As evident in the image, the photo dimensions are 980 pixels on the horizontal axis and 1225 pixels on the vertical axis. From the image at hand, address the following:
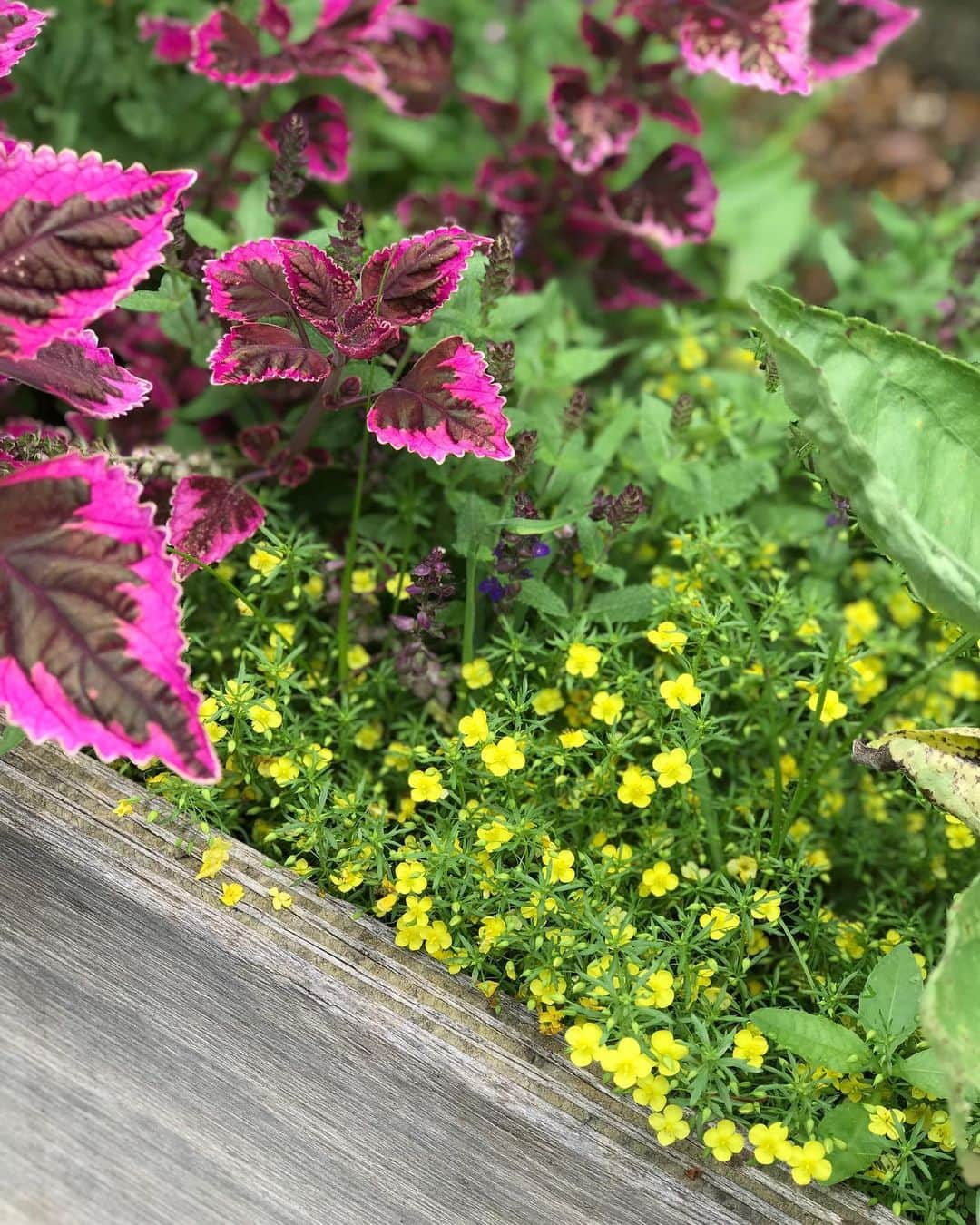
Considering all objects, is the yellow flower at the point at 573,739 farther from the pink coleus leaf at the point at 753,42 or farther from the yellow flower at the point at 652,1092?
the pink coleus leaf at the point at 753,42

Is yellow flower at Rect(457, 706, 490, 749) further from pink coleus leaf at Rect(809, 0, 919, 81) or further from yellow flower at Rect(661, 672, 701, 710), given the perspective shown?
pink coleus leaf at Rect(809, 0, 919, 81)

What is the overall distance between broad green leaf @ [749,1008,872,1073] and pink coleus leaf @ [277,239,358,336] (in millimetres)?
903

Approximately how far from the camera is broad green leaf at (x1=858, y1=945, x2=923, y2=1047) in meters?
1.26

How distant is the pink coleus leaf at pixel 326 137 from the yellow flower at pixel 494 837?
3.70 feet

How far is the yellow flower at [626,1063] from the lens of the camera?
1.16 meters

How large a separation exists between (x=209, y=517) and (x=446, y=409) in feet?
1.15

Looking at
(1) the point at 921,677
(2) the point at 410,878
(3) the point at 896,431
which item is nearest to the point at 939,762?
(1) the point at 921,677

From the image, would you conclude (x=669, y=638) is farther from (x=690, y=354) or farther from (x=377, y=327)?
(x=690, y=354)

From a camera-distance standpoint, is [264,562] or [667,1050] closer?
[667,1050]

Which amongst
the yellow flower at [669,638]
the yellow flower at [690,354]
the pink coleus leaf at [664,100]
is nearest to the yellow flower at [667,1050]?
the yellow flower at [669,638]

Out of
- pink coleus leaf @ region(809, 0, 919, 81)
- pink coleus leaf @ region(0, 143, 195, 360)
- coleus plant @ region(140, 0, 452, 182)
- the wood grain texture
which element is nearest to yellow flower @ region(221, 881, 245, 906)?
the wood grain texture

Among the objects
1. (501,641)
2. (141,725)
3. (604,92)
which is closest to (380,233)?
(604,92)

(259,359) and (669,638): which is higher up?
(259,359)

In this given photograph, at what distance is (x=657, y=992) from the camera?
4.09 feet
